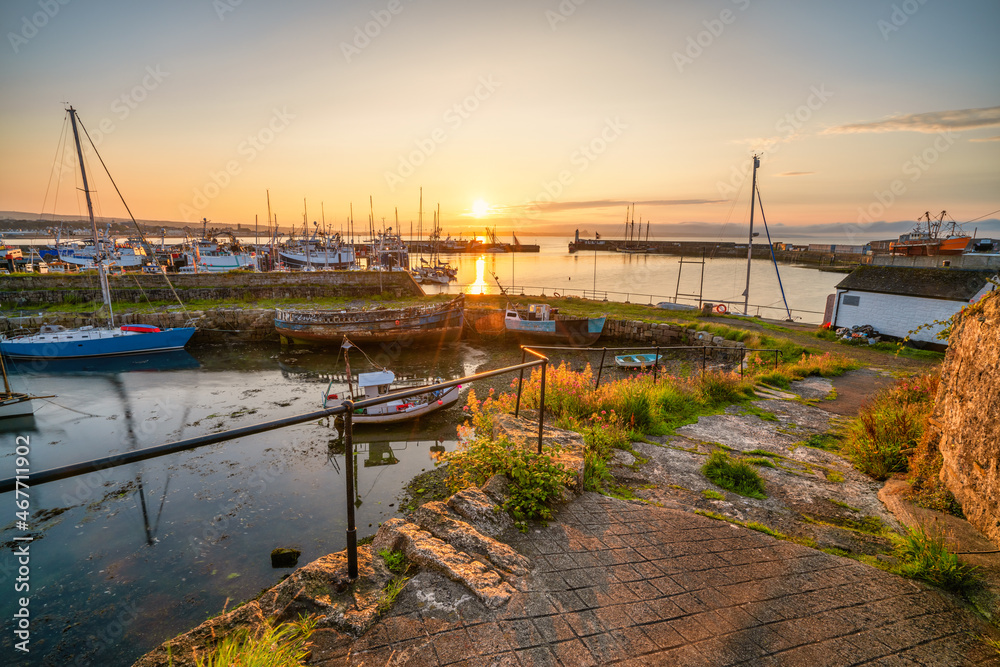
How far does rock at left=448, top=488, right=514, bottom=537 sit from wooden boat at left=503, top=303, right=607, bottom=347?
2299 cm

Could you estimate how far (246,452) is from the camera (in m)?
13.7

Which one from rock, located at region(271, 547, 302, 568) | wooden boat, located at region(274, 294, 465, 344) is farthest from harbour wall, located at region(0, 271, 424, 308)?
rock, located at region(271, 547, 302, 568)

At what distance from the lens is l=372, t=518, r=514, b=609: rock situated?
2.71 m

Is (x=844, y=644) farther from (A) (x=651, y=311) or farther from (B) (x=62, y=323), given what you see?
(B) (x=62, y=323)

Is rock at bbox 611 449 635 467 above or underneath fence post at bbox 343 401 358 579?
underneath

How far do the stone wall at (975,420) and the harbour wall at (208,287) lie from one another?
38438mm

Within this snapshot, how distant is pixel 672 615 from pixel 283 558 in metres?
8.87

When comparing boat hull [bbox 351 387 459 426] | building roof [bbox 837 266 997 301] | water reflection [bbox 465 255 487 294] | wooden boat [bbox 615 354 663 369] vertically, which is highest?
building roof [bbox 837 266 997 301]

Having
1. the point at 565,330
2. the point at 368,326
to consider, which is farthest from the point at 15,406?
the point at 565,330

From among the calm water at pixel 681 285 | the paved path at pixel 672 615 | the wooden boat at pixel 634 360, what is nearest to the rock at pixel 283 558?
the paved path at pixel 672 615

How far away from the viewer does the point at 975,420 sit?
3941mm

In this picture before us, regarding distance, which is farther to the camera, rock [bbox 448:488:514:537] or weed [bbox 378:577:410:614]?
rock [bbox 448:488:514:537]

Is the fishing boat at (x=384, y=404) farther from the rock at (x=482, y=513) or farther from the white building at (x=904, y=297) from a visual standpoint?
the white building at (x=904, y=297)

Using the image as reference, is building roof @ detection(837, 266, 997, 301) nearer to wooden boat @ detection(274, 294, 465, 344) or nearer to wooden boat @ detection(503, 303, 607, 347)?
wooden boat @ detection(503, 303, 607, 347)
